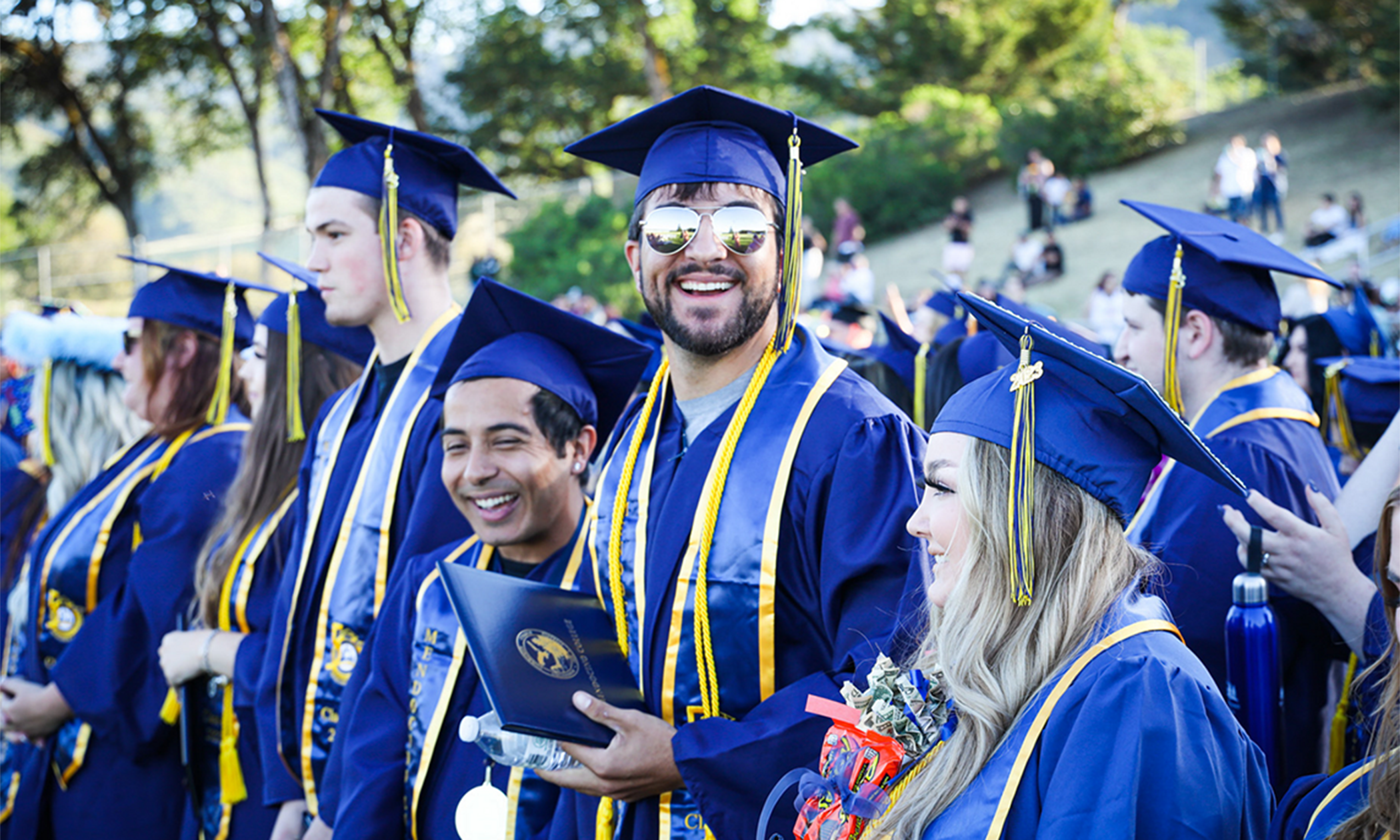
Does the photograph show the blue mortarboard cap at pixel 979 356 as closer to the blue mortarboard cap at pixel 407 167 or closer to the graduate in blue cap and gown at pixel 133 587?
the blue mortarboard cap at pixel 407 167

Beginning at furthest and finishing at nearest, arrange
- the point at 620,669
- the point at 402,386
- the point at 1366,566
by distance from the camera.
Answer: the point at 402,386, the point at 1366,566, the point at 620,669

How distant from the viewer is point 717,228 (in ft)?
8.12

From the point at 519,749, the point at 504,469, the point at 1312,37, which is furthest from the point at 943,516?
the point at 1312,37

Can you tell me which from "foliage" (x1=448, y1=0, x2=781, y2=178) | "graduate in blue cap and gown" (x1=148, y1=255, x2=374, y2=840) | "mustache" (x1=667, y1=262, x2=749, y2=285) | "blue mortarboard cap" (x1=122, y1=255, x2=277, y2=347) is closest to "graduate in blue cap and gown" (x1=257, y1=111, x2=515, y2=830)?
"graduate in blue cap and gown" (x1=148, y1=255, x2=374, y2=840)

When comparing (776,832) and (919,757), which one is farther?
(776,832)

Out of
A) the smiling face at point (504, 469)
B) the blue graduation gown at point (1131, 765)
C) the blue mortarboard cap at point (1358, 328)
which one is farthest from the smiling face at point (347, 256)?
the blue mortarboard cap at point (1358, 328)

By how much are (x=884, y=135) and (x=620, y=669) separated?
26.3 m

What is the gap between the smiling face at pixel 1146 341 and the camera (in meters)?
3.27

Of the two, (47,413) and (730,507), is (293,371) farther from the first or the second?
(730,507)

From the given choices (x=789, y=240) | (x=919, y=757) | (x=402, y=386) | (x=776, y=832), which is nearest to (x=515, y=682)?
(x=776, y=832)

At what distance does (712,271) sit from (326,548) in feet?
5.10

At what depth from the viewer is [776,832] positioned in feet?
6.95

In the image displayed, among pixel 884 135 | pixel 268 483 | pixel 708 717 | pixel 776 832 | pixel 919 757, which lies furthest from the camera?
pixel 884 135

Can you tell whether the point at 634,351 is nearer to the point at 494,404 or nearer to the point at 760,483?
the point at 494,404
